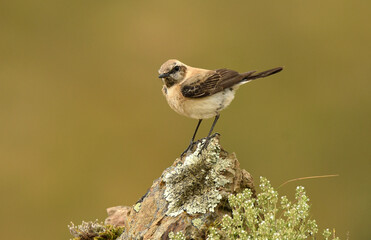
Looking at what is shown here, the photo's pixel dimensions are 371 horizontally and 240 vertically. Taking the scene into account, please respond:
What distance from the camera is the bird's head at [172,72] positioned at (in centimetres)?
471

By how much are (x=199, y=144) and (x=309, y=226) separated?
135cm

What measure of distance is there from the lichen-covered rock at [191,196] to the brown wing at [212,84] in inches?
19.6

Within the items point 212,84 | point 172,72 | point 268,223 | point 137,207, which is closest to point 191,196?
point 137,207

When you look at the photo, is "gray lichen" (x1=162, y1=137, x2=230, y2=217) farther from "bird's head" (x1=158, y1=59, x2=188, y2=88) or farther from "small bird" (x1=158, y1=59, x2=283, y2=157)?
"bird's head" (x1=158, y1=59, x2=188, y2=88)

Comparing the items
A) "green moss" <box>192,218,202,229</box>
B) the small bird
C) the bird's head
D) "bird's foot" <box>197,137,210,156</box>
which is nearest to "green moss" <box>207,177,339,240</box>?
"green moss" <box>192,218,202,229</box>

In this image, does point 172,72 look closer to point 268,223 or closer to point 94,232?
point 94,232

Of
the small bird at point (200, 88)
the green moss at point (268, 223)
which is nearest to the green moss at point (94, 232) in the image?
the small bird at point (200, 88)

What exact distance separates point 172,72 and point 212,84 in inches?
16.2

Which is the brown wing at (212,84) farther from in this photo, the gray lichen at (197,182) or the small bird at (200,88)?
the gray lichen at (197,182)

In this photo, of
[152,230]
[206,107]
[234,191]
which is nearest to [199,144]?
[206,107]

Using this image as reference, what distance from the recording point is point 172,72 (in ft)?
15.6

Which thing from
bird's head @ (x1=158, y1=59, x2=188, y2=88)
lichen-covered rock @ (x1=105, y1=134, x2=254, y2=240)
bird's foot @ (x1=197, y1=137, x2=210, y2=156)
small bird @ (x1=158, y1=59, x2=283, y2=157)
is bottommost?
lichen-covered rock @ (x1=105, y1=134, x2=254, y2=240)

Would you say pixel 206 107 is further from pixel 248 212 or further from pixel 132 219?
pixel 248 212

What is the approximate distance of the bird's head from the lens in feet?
15.5
